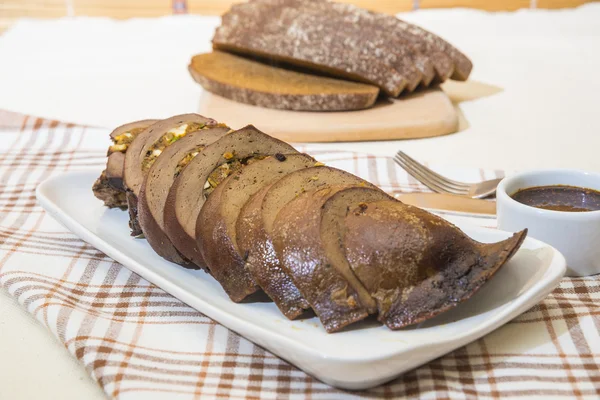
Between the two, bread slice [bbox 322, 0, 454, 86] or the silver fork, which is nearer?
the silver fork

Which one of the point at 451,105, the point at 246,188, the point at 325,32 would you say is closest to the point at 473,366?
the point at 246,188

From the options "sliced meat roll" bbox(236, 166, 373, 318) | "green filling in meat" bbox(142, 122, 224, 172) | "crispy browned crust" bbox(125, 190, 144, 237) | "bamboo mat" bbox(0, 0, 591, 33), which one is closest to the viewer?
"sliced meat roll" bbox(236, 166, 373, 318)

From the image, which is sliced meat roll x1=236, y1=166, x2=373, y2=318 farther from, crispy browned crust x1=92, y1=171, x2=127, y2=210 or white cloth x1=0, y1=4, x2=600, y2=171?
white cloth x1=0, y1=4, x2=600, y2=171

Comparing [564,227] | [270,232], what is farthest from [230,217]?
[564,227]

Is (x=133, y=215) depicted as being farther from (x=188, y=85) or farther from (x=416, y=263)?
(x=188, y=85)

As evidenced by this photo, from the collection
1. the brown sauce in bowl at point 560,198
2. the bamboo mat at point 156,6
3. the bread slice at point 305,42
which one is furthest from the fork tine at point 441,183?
the bamboo mat at point 156,6

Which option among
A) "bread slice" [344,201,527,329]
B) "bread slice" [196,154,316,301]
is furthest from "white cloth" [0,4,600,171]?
"bread slice" [344,201,527,329]

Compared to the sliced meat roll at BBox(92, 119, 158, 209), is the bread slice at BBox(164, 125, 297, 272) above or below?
above
